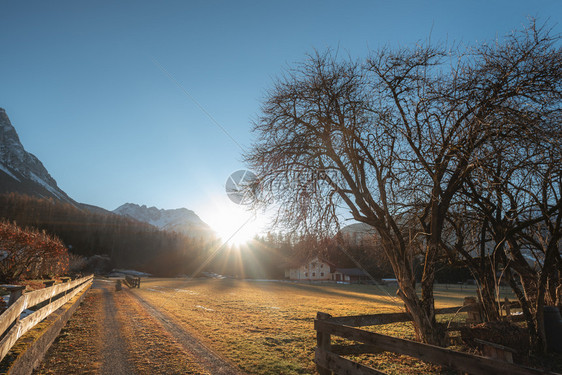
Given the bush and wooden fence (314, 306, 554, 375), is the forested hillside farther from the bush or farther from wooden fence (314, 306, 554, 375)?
wooden fence (314, 306, 554, 375)

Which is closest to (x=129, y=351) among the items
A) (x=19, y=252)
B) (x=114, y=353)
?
(x=114, y=353)

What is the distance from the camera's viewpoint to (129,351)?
7785 millimetres

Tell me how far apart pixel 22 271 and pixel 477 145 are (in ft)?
111

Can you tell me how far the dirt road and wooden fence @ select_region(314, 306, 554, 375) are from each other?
208 cm

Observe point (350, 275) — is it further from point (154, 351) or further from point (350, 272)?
point (154, 351)

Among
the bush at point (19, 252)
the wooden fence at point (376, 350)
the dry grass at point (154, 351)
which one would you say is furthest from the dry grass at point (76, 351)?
the bush at point (19, 252)

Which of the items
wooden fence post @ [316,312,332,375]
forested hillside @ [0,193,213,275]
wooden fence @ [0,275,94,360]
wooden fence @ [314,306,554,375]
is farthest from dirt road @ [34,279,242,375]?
forested hillside @ [0,193,213,275]

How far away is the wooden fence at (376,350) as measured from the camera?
3.30m

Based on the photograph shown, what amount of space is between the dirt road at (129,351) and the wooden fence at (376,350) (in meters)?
2.08

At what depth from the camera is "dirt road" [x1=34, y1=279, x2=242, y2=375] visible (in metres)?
6.46

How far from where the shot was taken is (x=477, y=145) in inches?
246

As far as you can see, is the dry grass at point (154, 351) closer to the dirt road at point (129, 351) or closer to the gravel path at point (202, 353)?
the dirt road at point (129, 351)

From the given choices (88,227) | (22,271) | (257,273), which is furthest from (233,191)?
(88,227)

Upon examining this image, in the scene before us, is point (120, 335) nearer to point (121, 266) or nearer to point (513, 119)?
point (513, 119)
